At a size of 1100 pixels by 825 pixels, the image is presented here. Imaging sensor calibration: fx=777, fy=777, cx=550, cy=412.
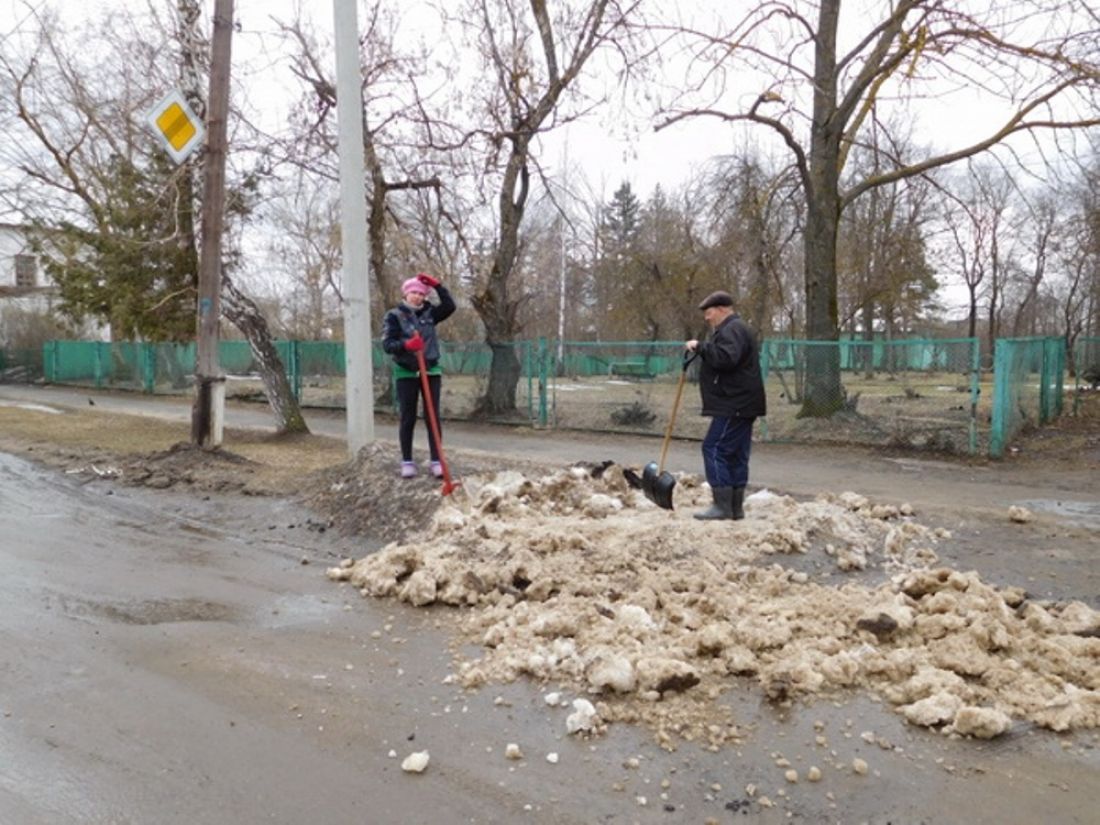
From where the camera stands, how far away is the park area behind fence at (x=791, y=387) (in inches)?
456

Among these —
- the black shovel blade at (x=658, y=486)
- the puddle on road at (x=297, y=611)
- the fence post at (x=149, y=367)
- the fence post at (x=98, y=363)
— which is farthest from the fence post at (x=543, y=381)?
the fence post at (x=98, y=363)

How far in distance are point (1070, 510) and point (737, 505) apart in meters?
3.93

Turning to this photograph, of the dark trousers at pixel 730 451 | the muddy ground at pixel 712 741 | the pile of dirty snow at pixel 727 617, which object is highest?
the dark trousers at pixel 730 451

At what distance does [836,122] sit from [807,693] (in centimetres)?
1283

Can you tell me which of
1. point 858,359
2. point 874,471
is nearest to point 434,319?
point 874,471

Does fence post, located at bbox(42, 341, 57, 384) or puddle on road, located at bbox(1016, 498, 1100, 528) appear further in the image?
fence post, located at bbox(42, 341, 57, 384)

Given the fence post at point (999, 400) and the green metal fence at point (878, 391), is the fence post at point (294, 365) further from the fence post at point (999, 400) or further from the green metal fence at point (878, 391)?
the fence post at point (999, 400)

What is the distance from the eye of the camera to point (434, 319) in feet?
24.8

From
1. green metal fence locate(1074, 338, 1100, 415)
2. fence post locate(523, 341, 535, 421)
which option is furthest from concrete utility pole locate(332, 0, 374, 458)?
green metal fence locate(1074, 338, 1100, 415)

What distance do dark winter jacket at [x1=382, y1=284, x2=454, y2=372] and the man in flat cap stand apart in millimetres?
2585

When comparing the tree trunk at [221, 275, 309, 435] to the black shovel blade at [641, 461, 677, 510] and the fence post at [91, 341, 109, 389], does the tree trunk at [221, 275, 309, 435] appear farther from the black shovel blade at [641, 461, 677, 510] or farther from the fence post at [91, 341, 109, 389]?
the fence post at [91, 341, 109, 389]

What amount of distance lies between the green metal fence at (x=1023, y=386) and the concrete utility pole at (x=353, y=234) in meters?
8.39

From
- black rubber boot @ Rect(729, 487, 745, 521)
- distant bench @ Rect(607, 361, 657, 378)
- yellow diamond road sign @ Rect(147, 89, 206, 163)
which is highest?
yellow diamond road sign @ Rect(147, 89, 206, 163)

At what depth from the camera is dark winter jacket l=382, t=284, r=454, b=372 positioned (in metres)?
7.18
